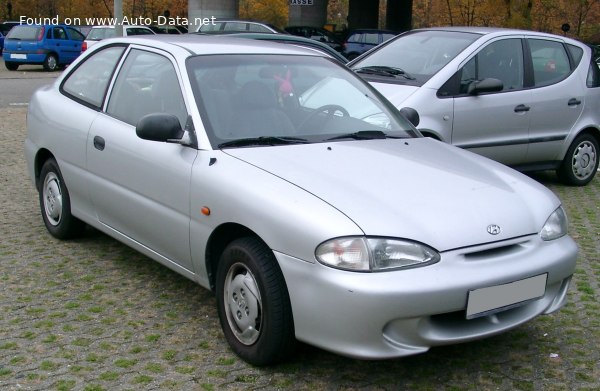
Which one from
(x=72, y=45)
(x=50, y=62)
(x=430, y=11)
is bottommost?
(x=50, y=62)

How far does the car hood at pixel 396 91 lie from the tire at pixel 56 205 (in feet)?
10.5

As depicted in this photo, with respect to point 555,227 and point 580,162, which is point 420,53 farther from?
point 555,227

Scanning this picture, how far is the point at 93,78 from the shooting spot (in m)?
5.70

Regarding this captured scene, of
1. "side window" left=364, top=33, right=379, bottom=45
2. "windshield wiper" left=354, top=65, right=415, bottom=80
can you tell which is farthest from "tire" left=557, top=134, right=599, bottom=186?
"side window" left=364, top=33, right=379, bottom=45

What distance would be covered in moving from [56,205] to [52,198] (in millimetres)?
84

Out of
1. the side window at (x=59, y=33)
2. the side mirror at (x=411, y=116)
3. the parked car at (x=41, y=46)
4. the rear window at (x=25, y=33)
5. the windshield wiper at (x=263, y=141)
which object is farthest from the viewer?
the side window at (x=59, y=33)

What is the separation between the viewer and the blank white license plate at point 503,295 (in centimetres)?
357

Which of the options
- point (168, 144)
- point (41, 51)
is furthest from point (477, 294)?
point (41, 51)

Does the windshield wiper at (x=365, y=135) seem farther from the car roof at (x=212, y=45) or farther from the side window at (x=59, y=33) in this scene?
the side window at (x=59, y=33)

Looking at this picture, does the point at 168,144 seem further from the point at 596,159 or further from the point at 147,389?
the point at 596,159

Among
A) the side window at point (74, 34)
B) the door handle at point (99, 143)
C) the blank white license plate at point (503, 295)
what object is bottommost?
the side window at point (74, 34)

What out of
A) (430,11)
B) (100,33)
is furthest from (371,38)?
(430,11)

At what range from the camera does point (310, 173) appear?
13.0 feet

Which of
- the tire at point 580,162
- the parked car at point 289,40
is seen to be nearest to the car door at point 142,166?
the tire at point 580,162
